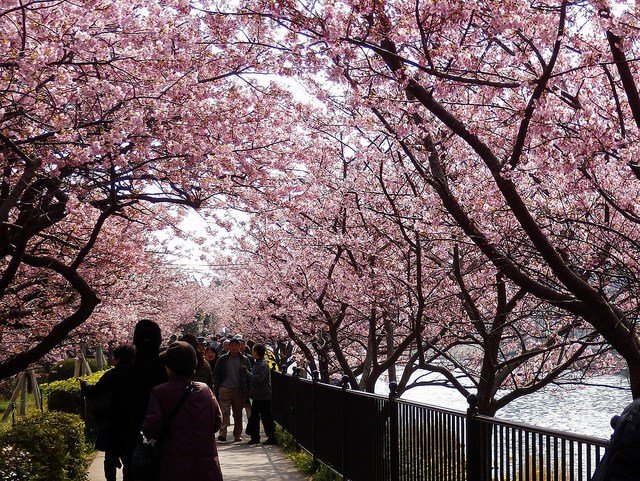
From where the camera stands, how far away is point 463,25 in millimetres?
7059

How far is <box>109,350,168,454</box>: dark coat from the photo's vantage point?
7148 mm

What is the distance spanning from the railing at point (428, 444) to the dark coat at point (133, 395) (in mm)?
2048

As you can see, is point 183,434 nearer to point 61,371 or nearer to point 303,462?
point 303,462

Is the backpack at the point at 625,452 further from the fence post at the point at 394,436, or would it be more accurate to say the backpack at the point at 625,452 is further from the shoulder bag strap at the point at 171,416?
the fence post at the point at 394,436

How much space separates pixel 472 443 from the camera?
5.44 m

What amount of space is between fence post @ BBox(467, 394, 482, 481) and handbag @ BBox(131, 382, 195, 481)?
1.94 meters

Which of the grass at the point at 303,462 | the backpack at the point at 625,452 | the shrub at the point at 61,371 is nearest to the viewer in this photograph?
the backpack at the point at 625,452

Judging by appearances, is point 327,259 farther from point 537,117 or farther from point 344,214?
point 537,117

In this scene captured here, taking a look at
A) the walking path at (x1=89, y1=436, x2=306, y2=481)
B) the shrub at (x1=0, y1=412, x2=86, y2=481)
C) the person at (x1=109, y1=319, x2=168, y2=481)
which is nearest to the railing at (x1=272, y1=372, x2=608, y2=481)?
the walking path at (x1=89, y1=436, x2=306, y2=481)

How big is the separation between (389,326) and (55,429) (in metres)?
7.02

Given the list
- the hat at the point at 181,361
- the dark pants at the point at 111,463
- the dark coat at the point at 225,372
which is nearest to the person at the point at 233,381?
the dark coat at the point at 225,372

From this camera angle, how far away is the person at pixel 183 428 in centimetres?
563

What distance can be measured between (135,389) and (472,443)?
10.1 feet

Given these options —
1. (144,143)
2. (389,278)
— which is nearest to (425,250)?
(389,278)
